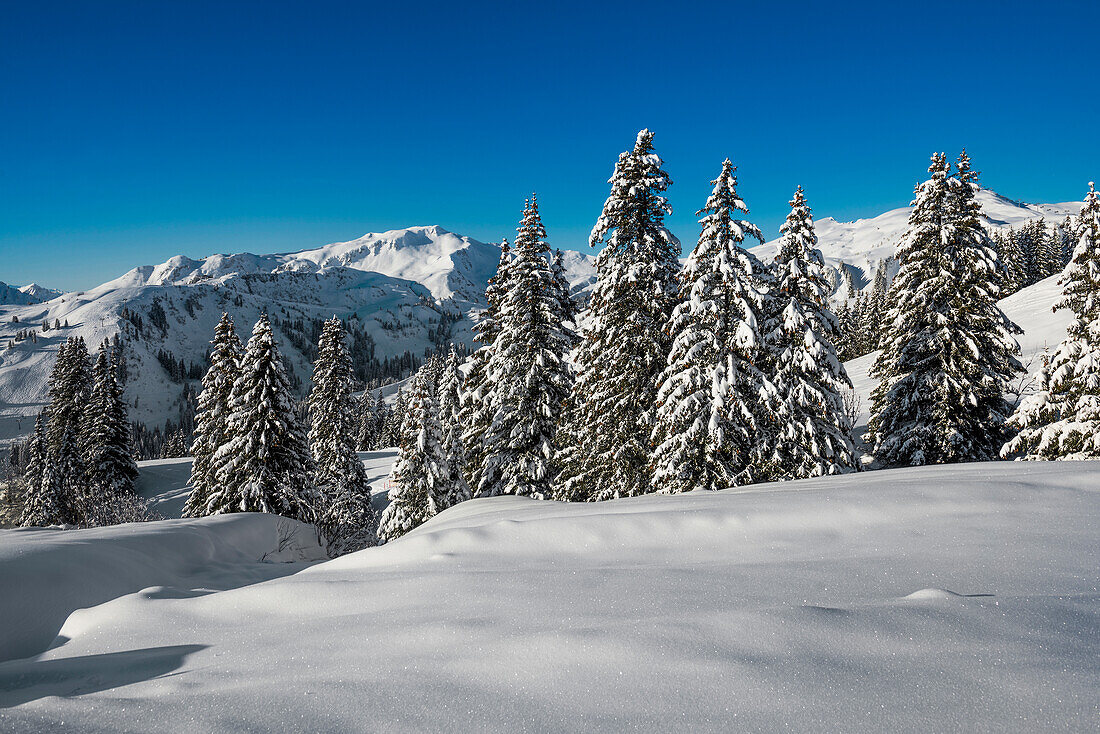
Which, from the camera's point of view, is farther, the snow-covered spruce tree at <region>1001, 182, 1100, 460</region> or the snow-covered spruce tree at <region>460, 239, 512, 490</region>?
the snow-covered spruce tree at <region>460, 239, 512, 490</region>

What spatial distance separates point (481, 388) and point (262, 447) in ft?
32.4

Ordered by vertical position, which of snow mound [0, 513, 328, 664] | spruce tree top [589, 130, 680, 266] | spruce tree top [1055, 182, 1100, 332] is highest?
spruce tree top [589, 130, 680, 266]

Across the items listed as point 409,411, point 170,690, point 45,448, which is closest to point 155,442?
point 45,448

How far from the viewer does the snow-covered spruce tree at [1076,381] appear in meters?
14.2

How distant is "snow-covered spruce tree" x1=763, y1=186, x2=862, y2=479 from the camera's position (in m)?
16.0

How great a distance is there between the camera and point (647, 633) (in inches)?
114

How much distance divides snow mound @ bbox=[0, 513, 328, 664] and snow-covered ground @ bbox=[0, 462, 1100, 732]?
0.12 m

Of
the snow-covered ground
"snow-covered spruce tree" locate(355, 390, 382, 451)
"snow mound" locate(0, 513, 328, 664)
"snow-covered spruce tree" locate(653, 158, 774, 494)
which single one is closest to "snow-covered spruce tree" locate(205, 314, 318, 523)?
"snow mound" locate(0, 513, 328, 664)

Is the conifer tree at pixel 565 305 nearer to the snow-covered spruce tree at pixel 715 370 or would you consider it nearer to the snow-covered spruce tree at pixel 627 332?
the snow-covered spruce tree at pixel 627 332

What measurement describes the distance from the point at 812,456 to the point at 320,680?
1656 centimetres

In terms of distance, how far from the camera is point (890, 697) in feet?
7.37

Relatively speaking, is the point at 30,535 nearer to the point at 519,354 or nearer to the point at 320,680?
the point at 320,680

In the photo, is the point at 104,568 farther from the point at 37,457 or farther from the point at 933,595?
the point at 37,457

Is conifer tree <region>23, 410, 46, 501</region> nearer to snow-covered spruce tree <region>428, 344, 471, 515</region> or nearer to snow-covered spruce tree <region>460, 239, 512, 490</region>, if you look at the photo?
snow-covered spruce tree <region>428, 344, 471, 515</region>
